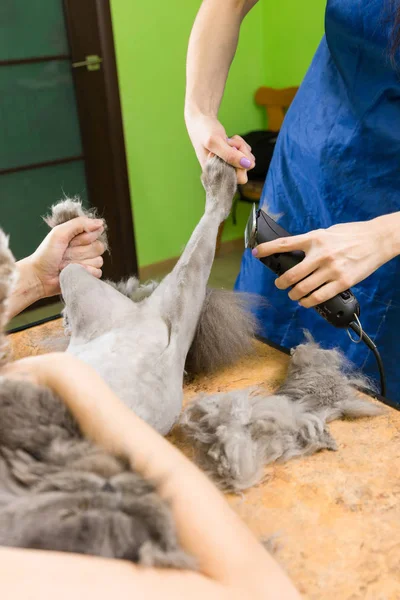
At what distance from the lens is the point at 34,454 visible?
49cm

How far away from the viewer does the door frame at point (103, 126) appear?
8.09ft

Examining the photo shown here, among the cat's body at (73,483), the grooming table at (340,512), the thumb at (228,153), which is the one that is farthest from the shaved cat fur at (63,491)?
the thumb at (228,153)

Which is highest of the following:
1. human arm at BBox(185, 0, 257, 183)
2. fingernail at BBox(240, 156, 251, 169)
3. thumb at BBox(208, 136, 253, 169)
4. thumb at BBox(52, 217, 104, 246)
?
human arm at BBox(185, 0, 257, 183)

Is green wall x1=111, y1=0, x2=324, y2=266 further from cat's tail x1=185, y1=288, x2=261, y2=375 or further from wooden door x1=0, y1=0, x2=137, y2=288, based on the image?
cat's tail x1=185, y1=288, x2=261, y2=375

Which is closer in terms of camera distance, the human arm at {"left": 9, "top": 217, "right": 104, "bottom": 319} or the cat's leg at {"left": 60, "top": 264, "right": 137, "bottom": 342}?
the cat's leg at {"left": 60, "top": 264, "right": 137, "bottom": 342}

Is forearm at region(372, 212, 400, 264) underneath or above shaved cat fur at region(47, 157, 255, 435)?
above

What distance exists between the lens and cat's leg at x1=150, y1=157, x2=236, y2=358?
859mm

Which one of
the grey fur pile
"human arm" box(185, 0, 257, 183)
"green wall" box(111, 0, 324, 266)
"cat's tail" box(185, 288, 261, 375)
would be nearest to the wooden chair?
"green wall" box(111, 0, 324, 266)

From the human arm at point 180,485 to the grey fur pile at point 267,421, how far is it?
0.64 ft

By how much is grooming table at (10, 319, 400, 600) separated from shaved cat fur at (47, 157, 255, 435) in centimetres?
9

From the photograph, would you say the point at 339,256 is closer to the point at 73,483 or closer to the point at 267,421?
the point at 267,421

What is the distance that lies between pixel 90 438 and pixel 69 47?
2.48 metres

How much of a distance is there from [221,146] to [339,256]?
319 millimetres

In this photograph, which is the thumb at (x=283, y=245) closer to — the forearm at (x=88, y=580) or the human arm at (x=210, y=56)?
the human arm at (x=210, y=56)
